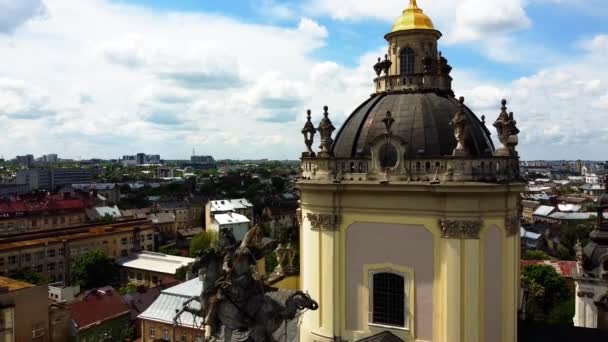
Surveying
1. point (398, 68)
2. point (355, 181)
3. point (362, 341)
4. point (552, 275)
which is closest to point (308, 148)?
point (355, 181)

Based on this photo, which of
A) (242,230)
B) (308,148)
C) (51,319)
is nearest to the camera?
(308,148)

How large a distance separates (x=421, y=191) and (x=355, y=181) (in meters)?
2.58

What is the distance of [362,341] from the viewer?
19.2 metres

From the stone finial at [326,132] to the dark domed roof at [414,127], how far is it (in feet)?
2.44

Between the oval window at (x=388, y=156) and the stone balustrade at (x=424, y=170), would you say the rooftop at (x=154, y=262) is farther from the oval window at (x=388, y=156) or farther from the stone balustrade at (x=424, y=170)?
the oval window at (x=388, y=156)

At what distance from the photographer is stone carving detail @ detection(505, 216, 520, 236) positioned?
1846 centimetres

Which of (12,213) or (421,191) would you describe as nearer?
Answer: (421,191)

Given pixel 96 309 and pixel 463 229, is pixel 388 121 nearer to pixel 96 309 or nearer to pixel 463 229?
pixel 463 229

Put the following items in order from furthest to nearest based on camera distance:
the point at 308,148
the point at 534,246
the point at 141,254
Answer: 1. the point at 534,246
2. the point at 141,254
3. the point at 308,148

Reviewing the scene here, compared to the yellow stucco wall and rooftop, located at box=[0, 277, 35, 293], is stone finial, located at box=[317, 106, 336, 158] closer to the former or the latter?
the yellow stucco wall

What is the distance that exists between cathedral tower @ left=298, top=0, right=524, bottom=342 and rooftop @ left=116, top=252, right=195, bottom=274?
158 ft

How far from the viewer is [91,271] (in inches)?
2495

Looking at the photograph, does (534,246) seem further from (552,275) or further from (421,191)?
(421,191)

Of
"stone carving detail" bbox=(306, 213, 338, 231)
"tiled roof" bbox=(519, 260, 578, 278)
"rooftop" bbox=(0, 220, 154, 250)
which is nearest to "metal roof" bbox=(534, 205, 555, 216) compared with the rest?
"tiled roof" bbox=(519, 260, 578, 278)
